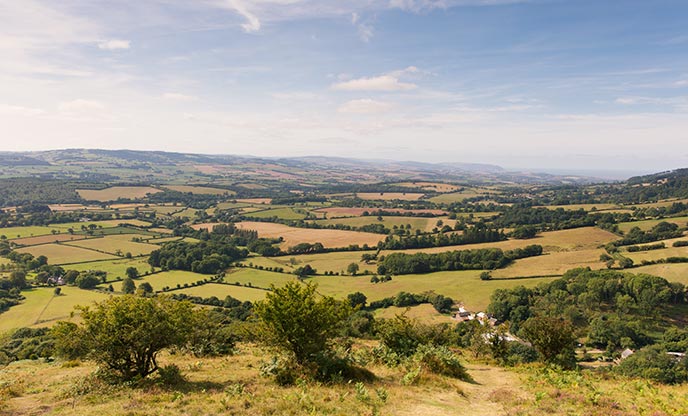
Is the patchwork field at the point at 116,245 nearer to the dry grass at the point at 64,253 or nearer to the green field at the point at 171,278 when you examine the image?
the dry grass at the point at 64,253

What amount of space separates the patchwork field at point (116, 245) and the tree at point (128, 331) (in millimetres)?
98642

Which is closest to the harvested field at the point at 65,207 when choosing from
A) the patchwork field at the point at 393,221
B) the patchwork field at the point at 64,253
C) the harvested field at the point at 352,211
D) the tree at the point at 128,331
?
the patchwork field at the point at 64,253

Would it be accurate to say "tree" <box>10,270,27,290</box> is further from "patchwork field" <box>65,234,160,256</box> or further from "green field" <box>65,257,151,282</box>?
"patchwork field" <box>65,234,160,256</box>

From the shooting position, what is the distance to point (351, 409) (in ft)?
56.0

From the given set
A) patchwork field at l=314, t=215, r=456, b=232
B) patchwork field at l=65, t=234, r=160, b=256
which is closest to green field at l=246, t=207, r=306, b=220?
patchwork field at l=314, t=215, r=456, b=232

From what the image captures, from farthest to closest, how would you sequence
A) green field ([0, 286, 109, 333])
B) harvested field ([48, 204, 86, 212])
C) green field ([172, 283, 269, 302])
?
1. harvested field ([48, 204, 86, 212])
2. green field ([172, 283, 269, 302])
3. green field ([0, 286, 109, 333])

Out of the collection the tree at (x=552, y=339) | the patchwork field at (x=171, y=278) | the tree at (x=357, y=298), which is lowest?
the patchwork field at (x=171, y=278)

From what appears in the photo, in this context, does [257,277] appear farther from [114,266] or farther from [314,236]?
[314,236]

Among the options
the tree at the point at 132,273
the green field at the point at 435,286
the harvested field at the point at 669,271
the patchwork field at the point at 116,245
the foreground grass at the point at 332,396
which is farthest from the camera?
the patchwork field at the point at 116,245

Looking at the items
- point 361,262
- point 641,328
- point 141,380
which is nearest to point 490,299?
point 641,328

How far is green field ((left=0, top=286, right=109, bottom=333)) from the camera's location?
59062mm

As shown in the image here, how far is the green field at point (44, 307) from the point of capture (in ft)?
194

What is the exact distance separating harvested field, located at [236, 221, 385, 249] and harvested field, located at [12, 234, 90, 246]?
55147mm

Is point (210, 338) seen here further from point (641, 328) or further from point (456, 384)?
point (641, 328)
